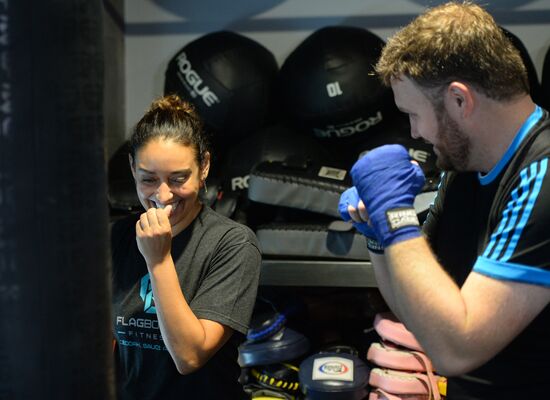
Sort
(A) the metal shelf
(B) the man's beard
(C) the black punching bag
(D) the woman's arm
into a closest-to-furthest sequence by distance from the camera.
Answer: (C) the black punching bag
(B) the man's beard
(D) the woman's arm
(A) the metal shelf

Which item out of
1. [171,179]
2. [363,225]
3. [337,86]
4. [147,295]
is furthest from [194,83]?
[363,225]

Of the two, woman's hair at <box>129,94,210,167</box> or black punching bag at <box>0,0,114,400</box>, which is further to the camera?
woman's hair at <box>129,94,210,167</box>

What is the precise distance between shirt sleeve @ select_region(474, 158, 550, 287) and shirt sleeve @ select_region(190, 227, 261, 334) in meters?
0.47

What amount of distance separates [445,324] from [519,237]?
15cm

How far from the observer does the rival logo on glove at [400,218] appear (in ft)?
3.10

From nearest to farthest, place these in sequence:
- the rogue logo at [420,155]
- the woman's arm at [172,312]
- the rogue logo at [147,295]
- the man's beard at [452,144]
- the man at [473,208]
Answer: the man at [473,208]
the man's beard at [452,144]
the woman's arm at [172,312]
the rogue logo at [147,295]
the rogue logo at [420,155]

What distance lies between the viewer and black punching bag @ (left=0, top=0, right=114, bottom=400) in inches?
14.4

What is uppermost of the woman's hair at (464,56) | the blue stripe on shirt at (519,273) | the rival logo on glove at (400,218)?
the woman's hair at (464,56)

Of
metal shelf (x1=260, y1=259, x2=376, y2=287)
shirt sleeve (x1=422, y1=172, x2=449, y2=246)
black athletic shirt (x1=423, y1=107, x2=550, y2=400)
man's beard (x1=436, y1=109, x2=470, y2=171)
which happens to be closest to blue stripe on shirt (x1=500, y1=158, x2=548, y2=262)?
black athletic shirt (x1=423, y1=107, x2=550, y2=400)

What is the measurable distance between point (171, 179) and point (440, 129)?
557 millimetres

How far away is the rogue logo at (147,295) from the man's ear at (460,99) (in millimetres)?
636

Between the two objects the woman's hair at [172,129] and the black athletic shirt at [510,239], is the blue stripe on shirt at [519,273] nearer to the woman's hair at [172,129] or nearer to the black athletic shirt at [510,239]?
the black athletic shirt at [510,239]

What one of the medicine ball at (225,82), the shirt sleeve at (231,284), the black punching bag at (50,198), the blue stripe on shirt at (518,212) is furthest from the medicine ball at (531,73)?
the black punching bag at (50,198)

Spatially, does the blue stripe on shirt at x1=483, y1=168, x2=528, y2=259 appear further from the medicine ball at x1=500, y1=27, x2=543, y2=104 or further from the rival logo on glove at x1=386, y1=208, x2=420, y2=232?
the medicine ball at x1=500, y1=27, x2=543, y2=104
